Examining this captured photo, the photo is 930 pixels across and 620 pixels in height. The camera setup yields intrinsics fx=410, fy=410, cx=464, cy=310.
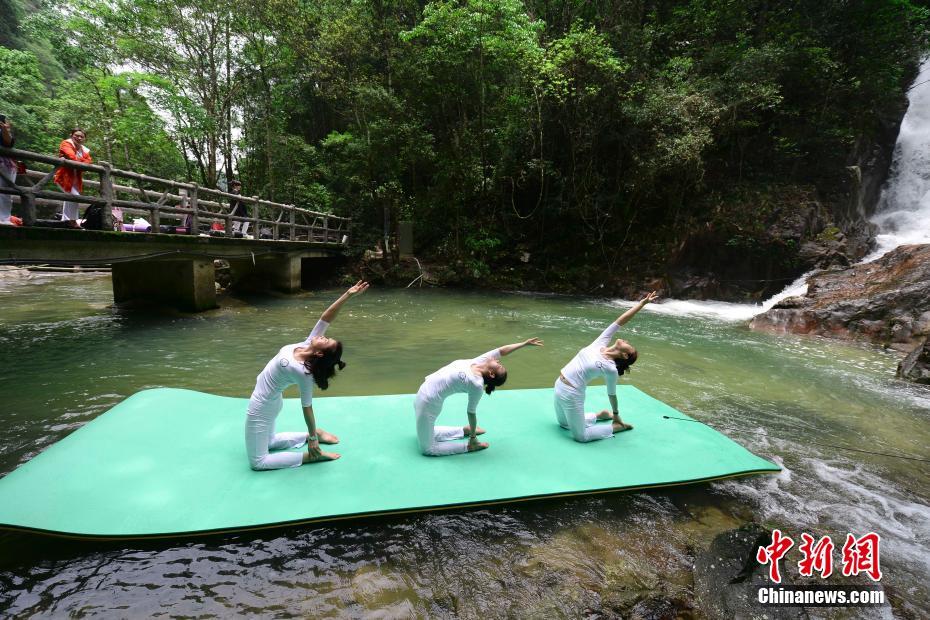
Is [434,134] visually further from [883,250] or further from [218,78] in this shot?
[883,250]

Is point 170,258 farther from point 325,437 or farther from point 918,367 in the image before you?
point 918,367

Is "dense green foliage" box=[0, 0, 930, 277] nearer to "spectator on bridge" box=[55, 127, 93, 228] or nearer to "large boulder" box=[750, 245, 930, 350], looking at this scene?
"large boulder" box=[750, 245, 930, 350]

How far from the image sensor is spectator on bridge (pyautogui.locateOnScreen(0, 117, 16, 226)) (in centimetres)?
518

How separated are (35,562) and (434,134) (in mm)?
16843

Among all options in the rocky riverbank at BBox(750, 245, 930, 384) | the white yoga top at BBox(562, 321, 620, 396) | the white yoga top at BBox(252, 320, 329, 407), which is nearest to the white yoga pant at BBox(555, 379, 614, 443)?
the white yoga top at BBox(562, 321, 620, 396)

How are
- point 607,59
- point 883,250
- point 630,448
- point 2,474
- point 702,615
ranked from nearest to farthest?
1. point 702,615
2. point 2,474
3. point 630,448
4. point 607,59
5. point 883,250

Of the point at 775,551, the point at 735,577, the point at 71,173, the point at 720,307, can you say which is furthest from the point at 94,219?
the point at 720,307

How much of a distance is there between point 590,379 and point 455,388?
1.31m

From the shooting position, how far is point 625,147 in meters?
14.9

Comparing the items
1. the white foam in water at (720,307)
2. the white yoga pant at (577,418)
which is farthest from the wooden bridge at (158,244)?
the white foam in water at (720,307)

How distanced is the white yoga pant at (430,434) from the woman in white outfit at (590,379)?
1058 millimetres

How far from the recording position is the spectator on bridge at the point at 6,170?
5176 millimetres

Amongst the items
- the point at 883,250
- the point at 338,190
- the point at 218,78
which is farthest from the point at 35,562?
the point at 883,250

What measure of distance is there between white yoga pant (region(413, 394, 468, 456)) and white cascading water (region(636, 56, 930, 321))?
11.2 metres
